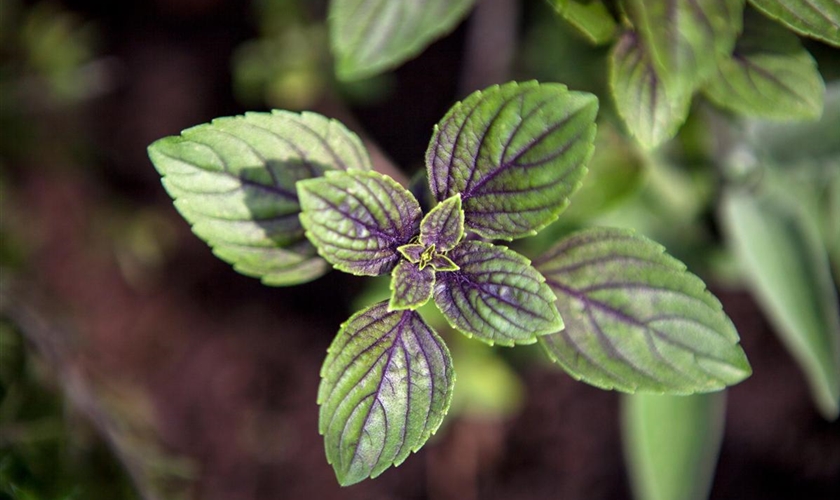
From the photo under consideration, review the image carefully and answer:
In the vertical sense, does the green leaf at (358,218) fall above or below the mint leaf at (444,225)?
above

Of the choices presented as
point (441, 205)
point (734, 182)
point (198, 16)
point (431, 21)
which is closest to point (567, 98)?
point (441, 205)

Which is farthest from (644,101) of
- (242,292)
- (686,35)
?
(242,292)

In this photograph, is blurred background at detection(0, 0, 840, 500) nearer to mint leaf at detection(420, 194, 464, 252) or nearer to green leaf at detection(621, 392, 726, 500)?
green leaf at detection(621, 392, 726, 500)

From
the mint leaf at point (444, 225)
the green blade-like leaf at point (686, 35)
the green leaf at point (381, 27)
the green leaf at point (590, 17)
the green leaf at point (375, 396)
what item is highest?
the green leaf at point (381, 27)

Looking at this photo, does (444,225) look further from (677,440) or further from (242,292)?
(242,292)

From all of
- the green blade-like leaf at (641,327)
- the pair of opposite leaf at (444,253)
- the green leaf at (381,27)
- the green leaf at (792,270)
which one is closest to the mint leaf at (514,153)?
the pair of opposite leaf at (444,253)

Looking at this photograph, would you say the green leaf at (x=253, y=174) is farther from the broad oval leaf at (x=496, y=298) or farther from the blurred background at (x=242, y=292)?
the blurred background at (x=242, y=292)

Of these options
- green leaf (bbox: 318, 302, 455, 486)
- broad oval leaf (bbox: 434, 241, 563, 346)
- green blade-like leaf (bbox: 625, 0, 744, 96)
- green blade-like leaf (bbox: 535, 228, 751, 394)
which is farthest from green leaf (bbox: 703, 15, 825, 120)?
green leaf (bbox: 318, 302, 455, 486)
